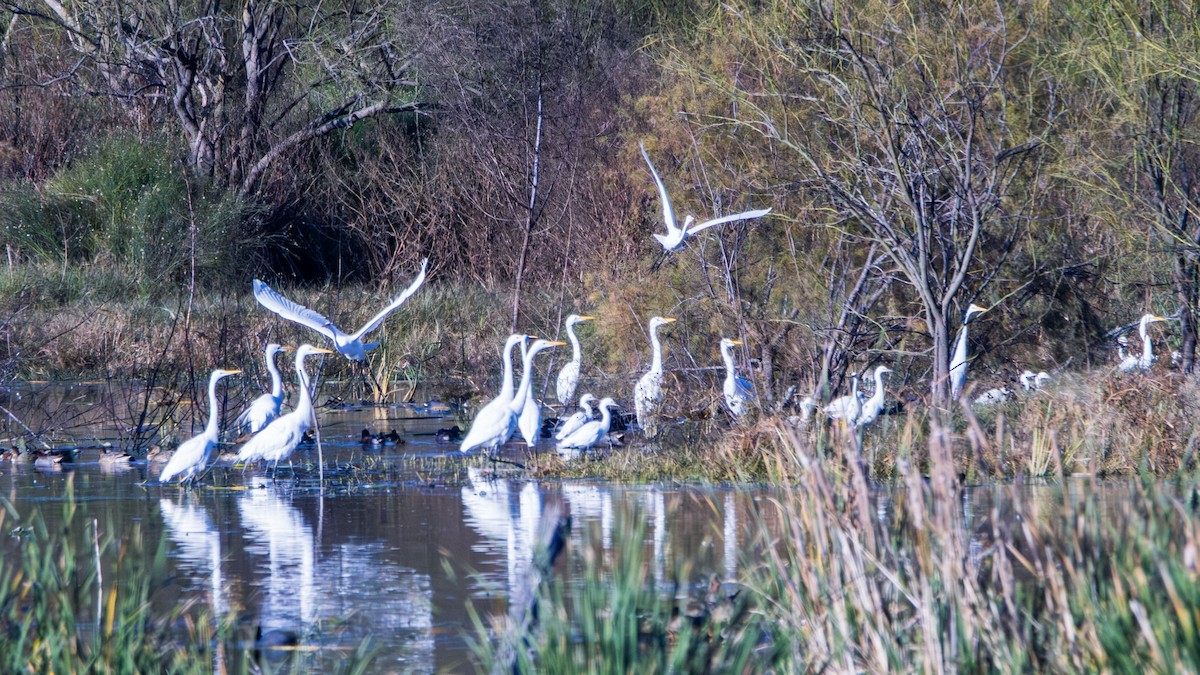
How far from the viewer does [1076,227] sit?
46.0 ft

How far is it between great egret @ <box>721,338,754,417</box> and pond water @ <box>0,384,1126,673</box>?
1.88 meters

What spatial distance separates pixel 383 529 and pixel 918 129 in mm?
4839

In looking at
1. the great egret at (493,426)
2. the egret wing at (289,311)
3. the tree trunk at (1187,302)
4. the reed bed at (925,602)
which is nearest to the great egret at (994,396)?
the tree trunk at (1187,302)

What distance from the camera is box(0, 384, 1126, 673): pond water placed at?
567cm

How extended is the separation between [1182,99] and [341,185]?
1849cm

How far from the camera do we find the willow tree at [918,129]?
10.3m

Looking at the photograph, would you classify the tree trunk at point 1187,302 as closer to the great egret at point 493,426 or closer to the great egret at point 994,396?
the great egret at point 994,396

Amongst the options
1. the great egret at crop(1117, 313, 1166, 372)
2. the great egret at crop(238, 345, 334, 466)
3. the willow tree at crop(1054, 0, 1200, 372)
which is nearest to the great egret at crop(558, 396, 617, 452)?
the great egret at crop(238, 345, 334, 466)

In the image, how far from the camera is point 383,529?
8062mm

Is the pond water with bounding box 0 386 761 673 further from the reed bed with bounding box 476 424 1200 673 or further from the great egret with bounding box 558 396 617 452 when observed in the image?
the great egret with bounding box 558 396 617 452

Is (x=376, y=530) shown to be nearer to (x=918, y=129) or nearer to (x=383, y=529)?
(x=383, y=529)

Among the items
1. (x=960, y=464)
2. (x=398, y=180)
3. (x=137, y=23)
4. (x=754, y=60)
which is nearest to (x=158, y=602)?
(x=960, y=464)

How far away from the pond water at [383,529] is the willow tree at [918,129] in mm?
2518

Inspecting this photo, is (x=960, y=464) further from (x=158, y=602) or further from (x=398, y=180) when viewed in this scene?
(x=398, y=180)
